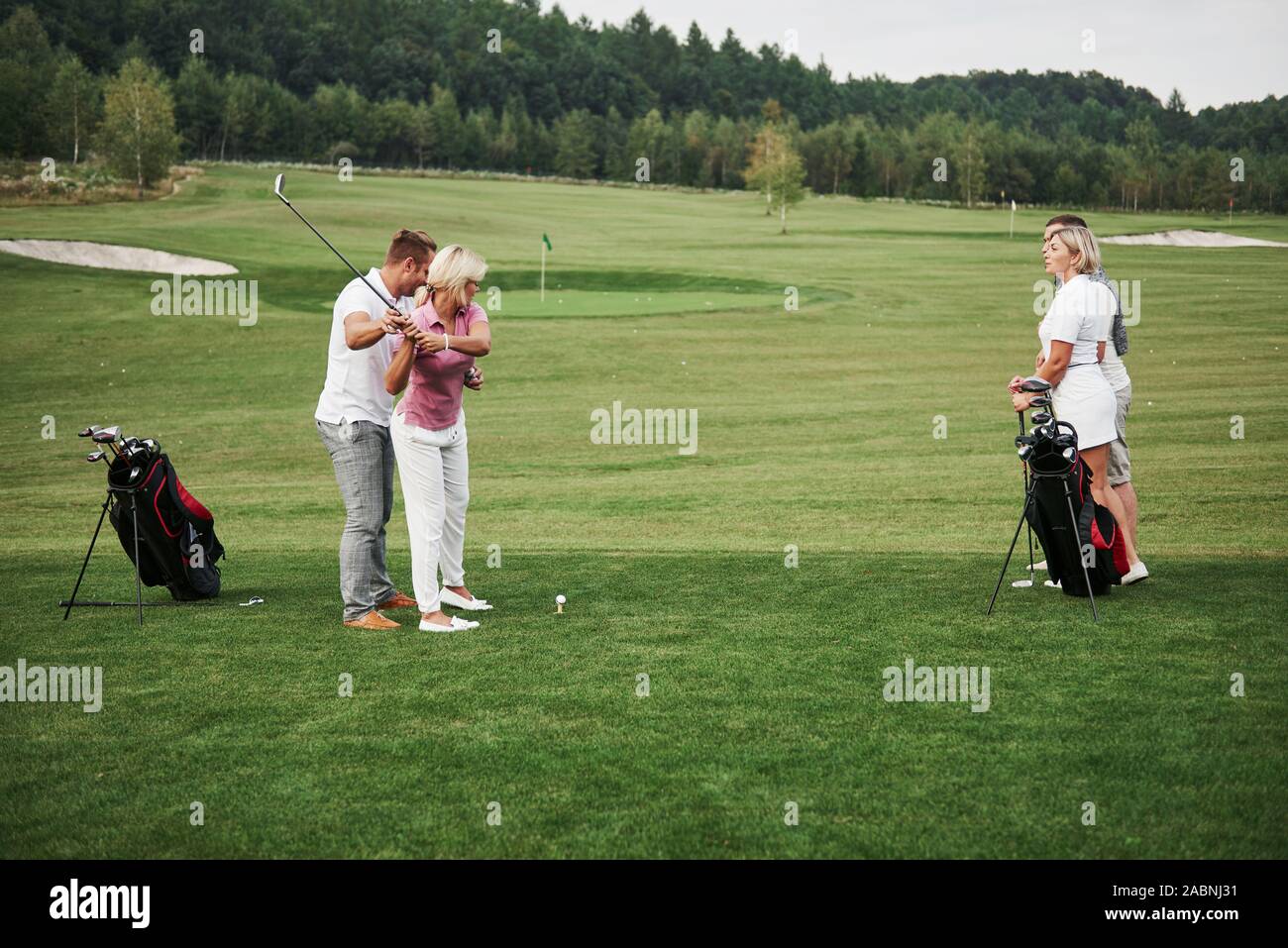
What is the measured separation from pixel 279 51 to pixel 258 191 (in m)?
97.6

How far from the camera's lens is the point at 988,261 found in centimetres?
4781

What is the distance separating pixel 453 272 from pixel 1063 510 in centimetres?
444

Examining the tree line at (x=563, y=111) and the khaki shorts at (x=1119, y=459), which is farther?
the tree line at (x=563, y=111)

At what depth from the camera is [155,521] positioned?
8953 millimetres

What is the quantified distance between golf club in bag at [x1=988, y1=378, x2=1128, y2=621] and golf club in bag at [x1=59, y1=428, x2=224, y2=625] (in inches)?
233

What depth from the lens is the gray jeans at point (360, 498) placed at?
8.40 m

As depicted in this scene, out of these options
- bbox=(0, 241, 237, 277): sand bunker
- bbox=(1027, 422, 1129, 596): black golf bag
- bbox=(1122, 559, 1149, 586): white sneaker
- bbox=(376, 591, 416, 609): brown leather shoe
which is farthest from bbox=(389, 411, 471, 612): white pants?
bbox=(0, 241, 237, 277): sand bunker

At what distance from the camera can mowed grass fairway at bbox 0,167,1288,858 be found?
4953 millimetres

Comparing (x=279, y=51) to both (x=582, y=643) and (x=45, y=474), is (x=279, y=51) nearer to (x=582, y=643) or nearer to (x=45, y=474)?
(x=45, y=474)

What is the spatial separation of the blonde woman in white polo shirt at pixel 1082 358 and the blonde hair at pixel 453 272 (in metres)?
3.91

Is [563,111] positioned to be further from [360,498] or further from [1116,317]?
[360,498]

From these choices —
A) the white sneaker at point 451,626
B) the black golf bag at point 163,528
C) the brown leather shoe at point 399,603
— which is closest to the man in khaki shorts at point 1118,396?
the white sneaker at point 451,626

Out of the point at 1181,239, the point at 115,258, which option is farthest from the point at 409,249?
the point at 1181,239

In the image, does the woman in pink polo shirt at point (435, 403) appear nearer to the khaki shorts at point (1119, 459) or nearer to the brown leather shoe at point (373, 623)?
the brown leather shoe at point (373, 623)
